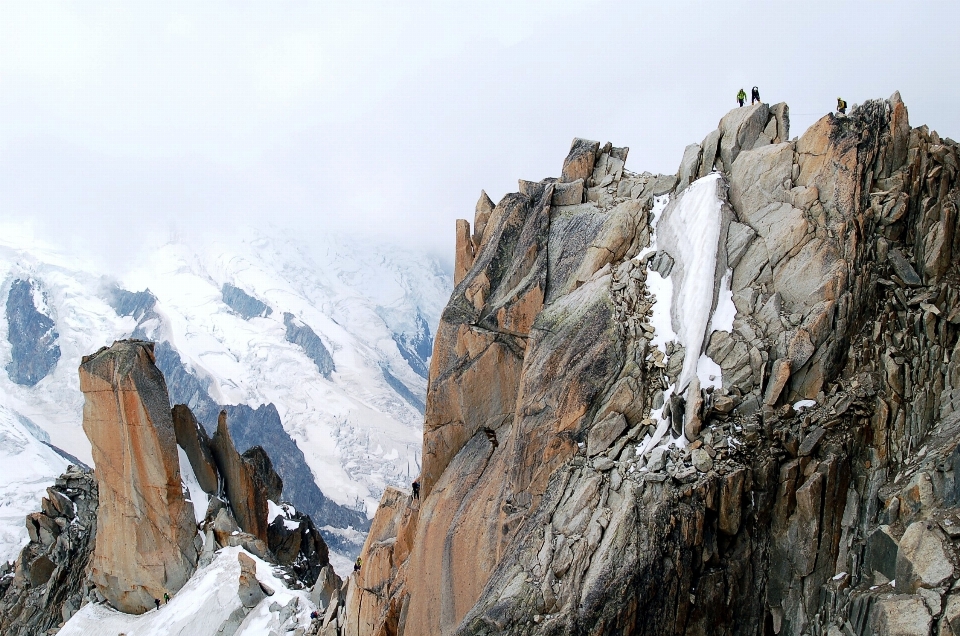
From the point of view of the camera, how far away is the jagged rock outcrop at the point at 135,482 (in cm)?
4512

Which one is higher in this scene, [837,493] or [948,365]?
[948,365]

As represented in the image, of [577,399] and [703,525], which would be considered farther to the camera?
[577,399]

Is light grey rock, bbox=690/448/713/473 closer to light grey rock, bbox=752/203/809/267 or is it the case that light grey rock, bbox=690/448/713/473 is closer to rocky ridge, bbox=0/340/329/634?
light grey rock, bbox=752/203/809/267

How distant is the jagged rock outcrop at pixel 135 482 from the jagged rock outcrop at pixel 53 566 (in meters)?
4.75

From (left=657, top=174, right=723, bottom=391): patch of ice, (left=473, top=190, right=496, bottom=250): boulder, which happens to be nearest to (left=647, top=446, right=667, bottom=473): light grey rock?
(left=657, top=174, right=723, bottom=391): patch of ice

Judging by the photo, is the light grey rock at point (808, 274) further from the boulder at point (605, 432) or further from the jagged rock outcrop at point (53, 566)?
the jagged rock outcrop at point (53, 566)

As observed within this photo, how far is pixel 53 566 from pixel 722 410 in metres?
55.0

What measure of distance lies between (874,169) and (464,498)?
18.0 m

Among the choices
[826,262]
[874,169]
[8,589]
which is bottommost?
[8,589]

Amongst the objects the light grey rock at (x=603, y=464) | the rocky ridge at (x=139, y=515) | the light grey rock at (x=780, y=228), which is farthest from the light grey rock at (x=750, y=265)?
the rocky ridge at (x=139, y=515)

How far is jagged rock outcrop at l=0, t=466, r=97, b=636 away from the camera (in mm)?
49625

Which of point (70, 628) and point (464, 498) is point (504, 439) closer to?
point (464, 498)

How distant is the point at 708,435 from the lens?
1948cm

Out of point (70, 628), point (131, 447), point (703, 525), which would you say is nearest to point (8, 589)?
point (70, 628)
